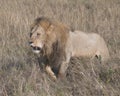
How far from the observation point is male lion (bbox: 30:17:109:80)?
4719mm

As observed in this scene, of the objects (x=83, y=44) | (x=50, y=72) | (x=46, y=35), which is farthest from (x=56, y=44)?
(x=83, y=44)

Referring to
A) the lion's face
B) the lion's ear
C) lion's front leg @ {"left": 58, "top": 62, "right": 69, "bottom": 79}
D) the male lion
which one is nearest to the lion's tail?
the male lion

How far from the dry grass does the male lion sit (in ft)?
0.45

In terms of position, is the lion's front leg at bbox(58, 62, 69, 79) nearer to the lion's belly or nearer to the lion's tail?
the lion's belly

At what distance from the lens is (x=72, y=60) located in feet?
16.9

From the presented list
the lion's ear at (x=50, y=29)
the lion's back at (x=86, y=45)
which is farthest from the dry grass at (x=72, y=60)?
the lion's ear at (x=50, y=29)

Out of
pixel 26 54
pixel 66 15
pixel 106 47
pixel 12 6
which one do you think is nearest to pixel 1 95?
pixel 26 54

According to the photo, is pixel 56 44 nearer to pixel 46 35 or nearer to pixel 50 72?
pixel 46 35

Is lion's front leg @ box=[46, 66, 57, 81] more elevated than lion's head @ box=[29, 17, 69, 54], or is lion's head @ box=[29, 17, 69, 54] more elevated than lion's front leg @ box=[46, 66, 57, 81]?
lion's head @ box=[29, 17, 69, 54]

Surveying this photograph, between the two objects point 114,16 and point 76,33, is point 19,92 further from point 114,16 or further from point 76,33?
point 114,16

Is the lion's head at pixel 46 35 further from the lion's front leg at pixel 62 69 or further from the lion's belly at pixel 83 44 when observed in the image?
the lion's belly at pixel 83 44

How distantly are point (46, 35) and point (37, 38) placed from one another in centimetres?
16

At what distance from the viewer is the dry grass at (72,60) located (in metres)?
4.07

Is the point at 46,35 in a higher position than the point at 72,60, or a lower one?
higher
